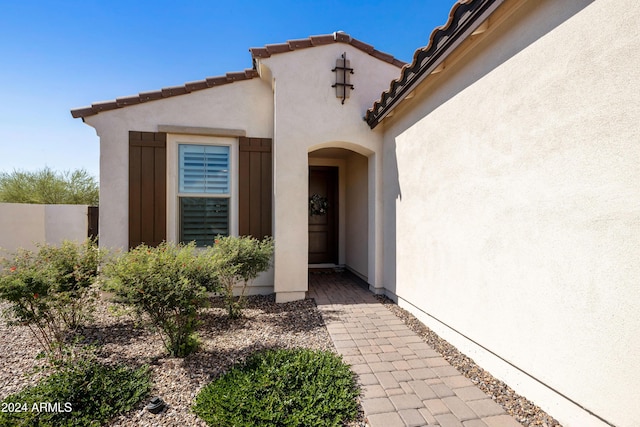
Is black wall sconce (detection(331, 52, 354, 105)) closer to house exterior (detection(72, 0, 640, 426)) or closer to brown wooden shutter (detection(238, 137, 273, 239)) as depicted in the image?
house exterior (detection(72, 0, 640, 426))

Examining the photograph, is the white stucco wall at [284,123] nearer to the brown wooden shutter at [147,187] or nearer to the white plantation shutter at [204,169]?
the brown wooden shutter at [147,187]

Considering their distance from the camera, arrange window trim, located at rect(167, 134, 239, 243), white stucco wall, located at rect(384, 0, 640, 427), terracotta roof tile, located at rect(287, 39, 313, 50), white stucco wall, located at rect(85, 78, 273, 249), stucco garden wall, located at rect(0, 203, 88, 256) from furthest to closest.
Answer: stucco garden wall, located at rect(0, 203, 88, 256) < window trim, located at rect(167, 134, 239, 243) < terracotta roof tile, located at rect(287, 39, 313, 50) < white stucco wall, located at rect(85, 78, 273, 249) < white stucco wall, located at rect(384, 0, 640, 427)

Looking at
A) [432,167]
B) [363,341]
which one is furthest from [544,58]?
[363,341]

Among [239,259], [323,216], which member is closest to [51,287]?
[239,259]

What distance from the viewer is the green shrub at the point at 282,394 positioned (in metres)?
2.44

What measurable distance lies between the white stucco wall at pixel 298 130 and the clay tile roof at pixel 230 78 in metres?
0.12

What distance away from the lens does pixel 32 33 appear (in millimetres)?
5688

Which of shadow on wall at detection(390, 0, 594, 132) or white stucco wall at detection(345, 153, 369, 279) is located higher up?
shadow on wall at detection(390, 0, 594, 132)

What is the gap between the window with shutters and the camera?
6.04m

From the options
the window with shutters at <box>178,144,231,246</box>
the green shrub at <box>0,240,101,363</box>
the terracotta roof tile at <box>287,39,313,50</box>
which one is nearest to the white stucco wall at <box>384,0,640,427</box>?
the terracotta roof tile at <box>287,39,313,50</box>

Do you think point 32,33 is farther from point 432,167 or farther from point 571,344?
point 571,344

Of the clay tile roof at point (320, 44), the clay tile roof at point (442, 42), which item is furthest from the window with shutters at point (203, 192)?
the clay tile roof at point (442, 42)

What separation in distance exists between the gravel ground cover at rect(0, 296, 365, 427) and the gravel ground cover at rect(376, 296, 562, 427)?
4.89 feet

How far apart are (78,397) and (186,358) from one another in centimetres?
108
